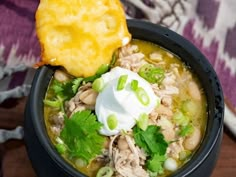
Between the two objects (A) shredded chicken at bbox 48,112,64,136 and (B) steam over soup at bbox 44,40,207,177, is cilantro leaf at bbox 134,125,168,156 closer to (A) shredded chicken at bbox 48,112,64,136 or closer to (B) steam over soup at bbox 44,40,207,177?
(B) steam over soup at bbox 44,40,207,177

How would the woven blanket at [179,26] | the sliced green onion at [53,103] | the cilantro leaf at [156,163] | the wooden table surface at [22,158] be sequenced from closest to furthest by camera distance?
1. the cilantro leaf at [156,163]
2. the sliced green onion at [53,103]
3. the wooden table surface at [22,158]
4. the woven blanket at [179,26]

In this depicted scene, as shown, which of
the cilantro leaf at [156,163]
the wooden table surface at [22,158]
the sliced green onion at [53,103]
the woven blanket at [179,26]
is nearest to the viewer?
the cilantro leaf at [156,163]

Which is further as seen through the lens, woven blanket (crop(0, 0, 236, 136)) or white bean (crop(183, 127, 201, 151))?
woven blanket (crop(0, 0, 236, 136))

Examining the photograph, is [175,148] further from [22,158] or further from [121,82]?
[22,158]

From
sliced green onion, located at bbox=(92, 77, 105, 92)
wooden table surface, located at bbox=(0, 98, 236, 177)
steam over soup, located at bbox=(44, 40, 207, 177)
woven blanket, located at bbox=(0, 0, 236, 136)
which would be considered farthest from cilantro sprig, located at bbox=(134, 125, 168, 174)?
woven blanket, located at bbox=(0, 0, 236, 136)

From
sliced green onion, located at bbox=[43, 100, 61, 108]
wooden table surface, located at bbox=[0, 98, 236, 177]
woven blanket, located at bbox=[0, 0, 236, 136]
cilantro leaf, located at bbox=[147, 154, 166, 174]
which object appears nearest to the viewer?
cilantro leaf, located at bbox=[147, 154, 166, 174]

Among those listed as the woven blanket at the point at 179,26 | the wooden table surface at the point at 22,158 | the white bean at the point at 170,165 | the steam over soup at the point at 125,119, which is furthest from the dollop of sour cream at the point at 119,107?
the woven blanket at the point at 179,26

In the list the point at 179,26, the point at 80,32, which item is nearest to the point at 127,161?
the point at 80,32

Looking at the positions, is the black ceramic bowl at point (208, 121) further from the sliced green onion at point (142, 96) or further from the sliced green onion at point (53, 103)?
the sliced green onion at point (142, 96)
